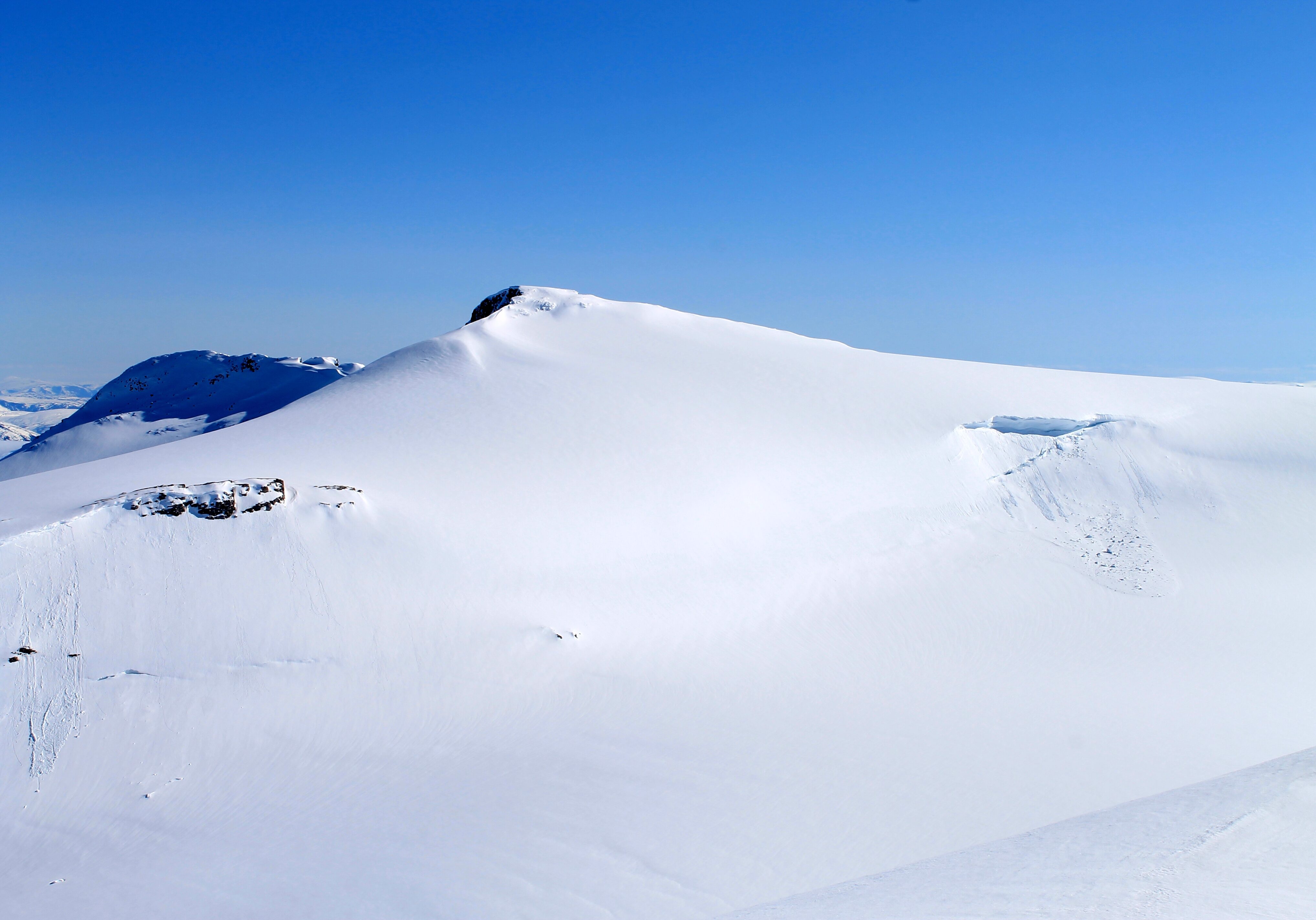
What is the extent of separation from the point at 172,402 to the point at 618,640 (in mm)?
38153

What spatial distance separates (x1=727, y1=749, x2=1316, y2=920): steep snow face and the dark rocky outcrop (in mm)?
23978

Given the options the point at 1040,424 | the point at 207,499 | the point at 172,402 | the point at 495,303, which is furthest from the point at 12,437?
the point at 1040,424

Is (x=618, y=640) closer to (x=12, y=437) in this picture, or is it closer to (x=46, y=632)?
(x=46, y=632)

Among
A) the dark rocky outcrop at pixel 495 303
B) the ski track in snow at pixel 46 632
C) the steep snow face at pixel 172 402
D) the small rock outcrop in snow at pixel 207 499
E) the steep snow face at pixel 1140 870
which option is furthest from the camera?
the steep snow face at pixel 172 402

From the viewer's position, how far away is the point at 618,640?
1252 centimetres

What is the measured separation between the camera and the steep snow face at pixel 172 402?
118 ft

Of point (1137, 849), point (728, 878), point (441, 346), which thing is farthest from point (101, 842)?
point (441, 346)

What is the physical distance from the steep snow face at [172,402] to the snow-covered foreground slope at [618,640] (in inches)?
765

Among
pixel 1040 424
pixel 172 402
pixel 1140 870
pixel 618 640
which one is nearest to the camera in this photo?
pixel 1140 870

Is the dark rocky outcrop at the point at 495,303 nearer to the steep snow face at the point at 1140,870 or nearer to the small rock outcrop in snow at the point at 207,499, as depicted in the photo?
the small rock outcrop in snow at the point at 207,499

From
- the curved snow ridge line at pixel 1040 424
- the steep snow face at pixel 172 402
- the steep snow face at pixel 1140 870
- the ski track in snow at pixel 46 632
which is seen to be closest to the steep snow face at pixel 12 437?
the steep snow face at pixel 172 402

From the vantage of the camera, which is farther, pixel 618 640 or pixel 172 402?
pixel 172 402

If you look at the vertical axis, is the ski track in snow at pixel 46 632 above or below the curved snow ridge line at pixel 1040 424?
below

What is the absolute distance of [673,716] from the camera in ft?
35.1
